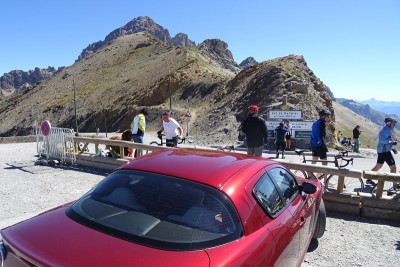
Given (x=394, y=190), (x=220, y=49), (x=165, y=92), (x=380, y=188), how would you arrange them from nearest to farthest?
(x=380, y=188) → (x=394, y=190) → (x=165, y=92) → (x=220, y=49)

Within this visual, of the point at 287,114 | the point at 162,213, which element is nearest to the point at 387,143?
the point at 162,213

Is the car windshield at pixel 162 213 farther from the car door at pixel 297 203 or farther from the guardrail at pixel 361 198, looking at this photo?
the guardrail at pixel 361 198

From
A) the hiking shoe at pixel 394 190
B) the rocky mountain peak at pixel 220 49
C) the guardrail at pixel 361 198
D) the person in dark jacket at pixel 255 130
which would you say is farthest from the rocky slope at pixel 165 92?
the guardrail at pixel 361 198

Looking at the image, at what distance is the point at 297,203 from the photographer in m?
3.78

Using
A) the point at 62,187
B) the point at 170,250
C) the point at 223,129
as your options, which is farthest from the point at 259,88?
the point at 170,250

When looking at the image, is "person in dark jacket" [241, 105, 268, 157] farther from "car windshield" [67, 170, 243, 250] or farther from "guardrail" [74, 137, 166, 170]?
"car windshield" [67, 170, 243, 250]

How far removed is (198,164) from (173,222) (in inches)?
30.3

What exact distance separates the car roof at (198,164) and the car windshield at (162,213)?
86mm

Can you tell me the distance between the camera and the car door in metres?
3.55

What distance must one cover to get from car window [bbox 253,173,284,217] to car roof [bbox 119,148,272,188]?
0.22 metres

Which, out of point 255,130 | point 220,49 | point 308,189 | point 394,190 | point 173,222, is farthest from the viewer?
point 220,49

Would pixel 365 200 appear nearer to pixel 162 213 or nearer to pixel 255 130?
pixel 255 130

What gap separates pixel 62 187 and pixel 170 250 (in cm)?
712

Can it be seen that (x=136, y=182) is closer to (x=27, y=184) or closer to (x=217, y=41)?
(x=27, y=184)
